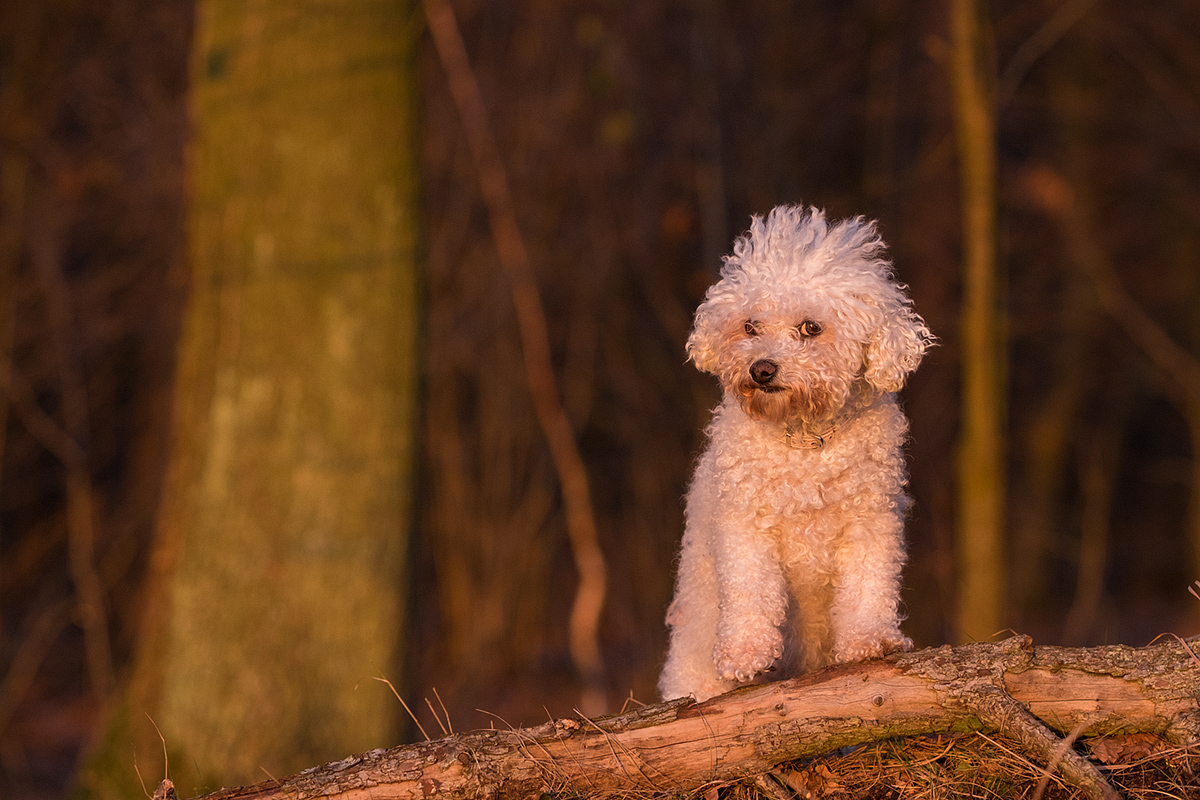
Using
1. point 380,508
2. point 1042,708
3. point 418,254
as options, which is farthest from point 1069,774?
point 418,254

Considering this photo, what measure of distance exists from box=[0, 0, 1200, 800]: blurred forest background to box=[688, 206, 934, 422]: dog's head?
7135 millimetres

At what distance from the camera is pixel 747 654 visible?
3.01 meters

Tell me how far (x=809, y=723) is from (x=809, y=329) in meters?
1.10

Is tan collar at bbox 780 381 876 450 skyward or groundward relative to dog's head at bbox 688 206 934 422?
groundward

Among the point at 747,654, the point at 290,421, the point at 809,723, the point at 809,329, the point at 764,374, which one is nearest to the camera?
the point at 809,723

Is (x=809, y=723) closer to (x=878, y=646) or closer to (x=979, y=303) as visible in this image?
(x=878, y=646)

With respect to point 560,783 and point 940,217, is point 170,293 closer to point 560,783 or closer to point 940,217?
point 940,217

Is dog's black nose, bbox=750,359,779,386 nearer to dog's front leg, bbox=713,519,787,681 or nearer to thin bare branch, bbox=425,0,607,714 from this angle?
→ dog's front leg, bbox=713,519,787,681

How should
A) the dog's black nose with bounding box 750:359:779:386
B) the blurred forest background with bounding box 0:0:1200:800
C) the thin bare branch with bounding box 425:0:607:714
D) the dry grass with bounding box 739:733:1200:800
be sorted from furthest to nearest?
the blurred forest background with bounding box 0:0:1200:800 → the thin bare branch with bounding box 425:0:607:714 → the dog's black nose with bounding box 750:359:779:386 → the dry grass with bounding box 739:733:1200:800

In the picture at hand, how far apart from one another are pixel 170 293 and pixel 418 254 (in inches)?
272

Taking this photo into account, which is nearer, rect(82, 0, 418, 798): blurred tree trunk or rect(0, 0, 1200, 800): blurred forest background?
rect(82, 0, 418, 798): blurred tree trunk

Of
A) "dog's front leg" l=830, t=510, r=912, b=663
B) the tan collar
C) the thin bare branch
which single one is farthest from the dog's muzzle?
the thin bare branch

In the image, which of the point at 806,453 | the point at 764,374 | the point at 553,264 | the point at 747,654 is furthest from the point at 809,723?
the point at 553,264

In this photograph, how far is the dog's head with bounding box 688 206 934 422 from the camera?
315cm
